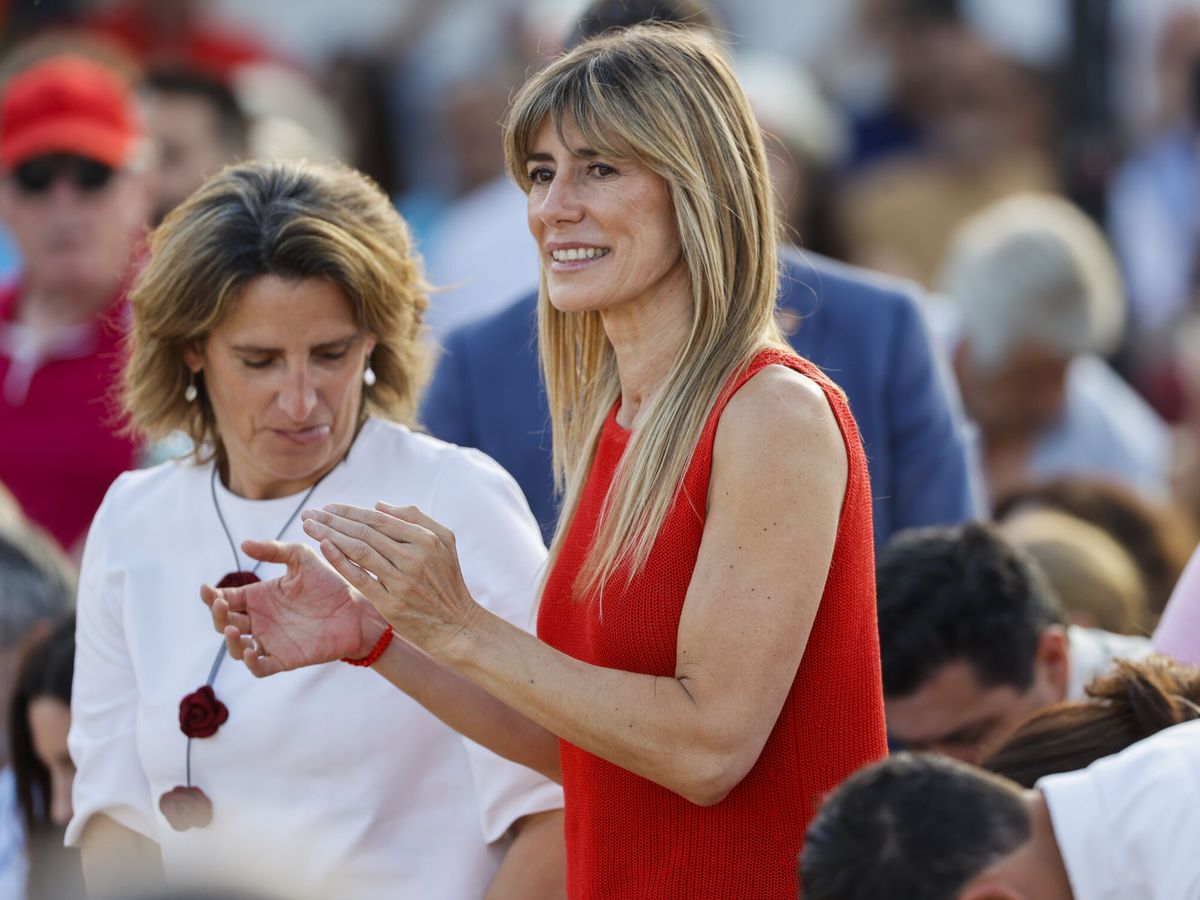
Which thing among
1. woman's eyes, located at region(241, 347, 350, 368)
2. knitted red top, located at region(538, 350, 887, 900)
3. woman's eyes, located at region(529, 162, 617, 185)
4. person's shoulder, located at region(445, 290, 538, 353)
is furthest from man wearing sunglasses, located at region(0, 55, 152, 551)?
knitted red top, located at region(538, 350, 887, 900)

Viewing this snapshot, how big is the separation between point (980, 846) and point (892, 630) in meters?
1.71

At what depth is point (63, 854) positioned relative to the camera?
3.57 meters

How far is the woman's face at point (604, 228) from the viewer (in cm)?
267

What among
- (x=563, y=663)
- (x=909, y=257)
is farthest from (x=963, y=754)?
(x=909, y=257)

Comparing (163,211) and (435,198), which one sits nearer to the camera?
(163,211)

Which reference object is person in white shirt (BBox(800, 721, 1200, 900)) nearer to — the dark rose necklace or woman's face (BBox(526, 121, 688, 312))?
woman's face (BBox(526, 121, 688, 312))

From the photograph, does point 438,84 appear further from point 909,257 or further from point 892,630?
point 892,630

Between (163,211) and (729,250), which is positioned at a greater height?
(163,211)

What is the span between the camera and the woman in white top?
2.96 m

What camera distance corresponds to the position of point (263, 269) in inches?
120

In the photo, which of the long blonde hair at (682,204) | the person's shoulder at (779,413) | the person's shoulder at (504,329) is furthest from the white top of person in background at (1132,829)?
the person's shoulder at (504,329)

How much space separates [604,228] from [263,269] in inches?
24.7

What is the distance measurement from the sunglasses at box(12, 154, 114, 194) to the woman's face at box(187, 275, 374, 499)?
102 inches

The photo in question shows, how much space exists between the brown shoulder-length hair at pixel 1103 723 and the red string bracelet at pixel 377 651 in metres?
0.90
